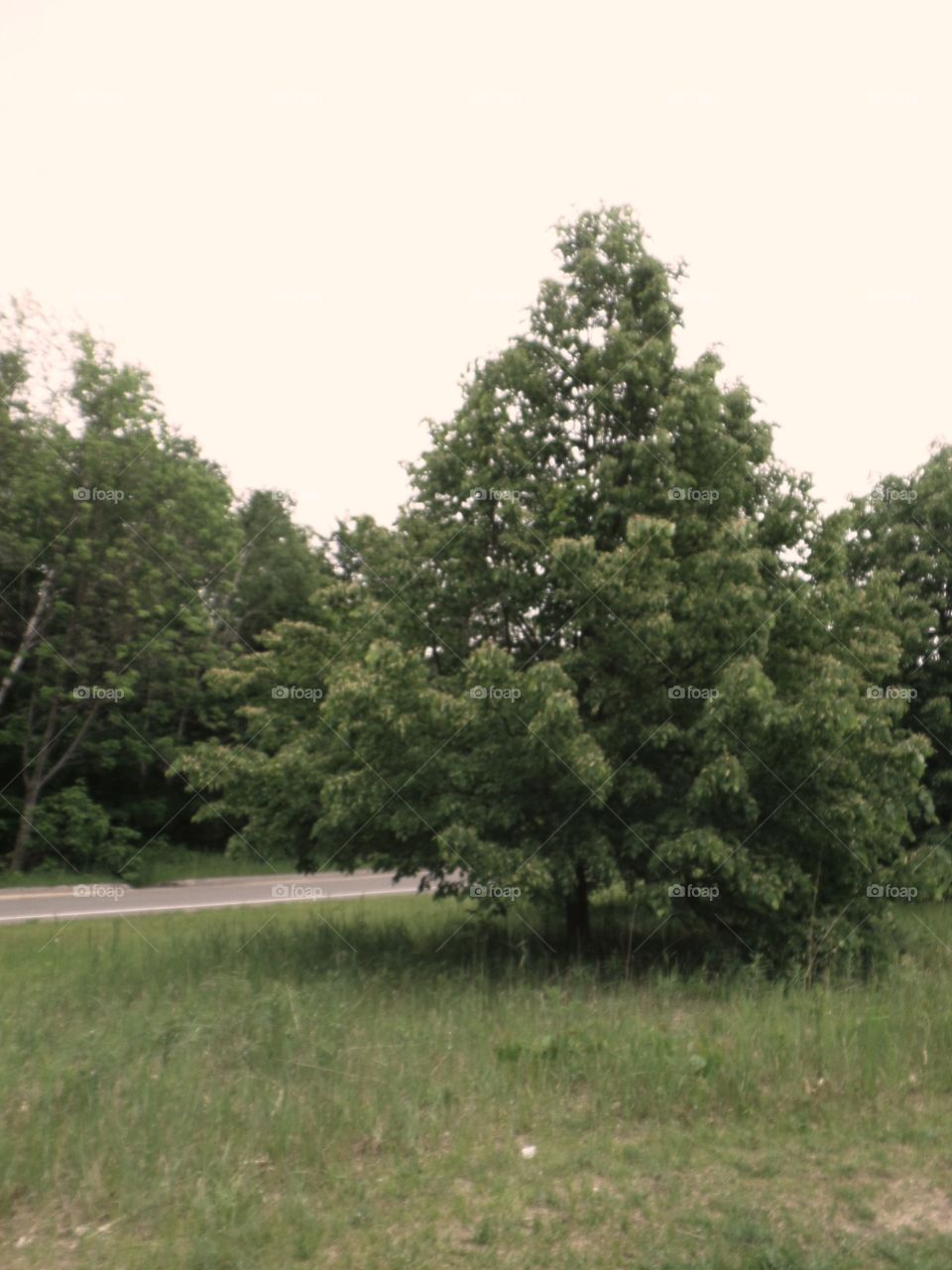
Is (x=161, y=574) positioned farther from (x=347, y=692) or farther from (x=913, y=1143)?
(x=913, y=1143)

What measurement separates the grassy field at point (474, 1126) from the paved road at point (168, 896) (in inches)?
310

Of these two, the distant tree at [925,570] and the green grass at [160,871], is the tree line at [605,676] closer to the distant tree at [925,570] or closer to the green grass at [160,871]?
the distant tree at [925,570]

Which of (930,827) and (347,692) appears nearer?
(347,692)

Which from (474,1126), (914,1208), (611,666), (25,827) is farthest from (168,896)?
(914,1208)

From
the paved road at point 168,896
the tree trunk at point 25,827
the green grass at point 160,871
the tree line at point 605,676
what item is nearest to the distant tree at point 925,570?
the tree line at point 605,676

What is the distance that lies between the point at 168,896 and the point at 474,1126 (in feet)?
53.2

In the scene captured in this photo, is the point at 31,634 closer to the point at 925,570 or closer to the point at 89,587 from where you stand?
the point at 89,587

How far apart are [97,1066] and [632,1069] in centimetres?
314

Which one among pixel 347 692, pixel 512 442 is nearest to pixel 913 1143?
pixel 347 692

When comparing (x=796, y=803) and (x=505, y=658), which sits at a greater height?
(x=505, y=658)

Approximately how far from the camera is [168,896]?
837 inches

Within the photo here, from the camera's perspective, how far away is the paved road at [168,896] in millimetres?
17812

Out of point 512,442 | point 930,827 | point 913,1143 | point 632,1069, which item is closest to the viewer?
point 913,1143

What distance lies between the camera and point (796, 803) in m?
10.3
